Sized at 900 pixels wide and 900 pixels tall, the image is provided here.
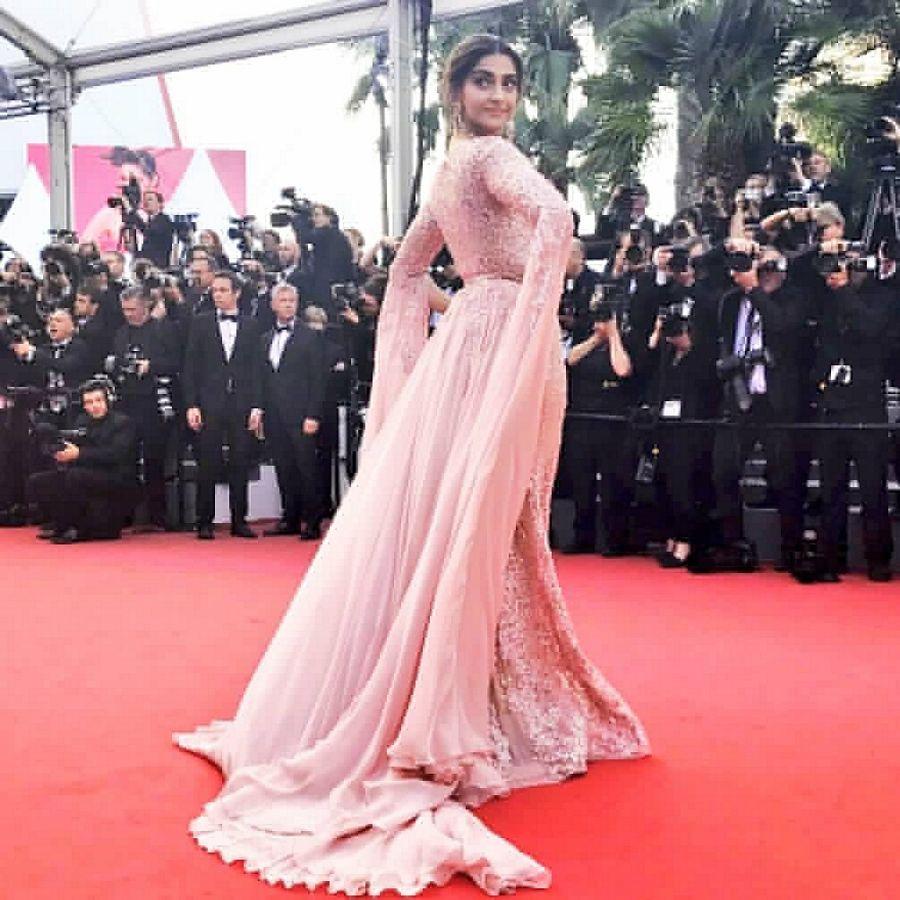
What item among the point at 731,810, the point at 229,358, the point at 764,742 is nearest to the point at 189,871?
the point at 731,810

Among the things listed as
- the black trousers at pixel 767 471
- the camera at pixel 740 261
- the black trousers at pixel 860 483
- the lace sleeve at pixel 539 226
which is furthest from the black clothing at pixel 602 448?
the lace sleeve at pixel 539 226

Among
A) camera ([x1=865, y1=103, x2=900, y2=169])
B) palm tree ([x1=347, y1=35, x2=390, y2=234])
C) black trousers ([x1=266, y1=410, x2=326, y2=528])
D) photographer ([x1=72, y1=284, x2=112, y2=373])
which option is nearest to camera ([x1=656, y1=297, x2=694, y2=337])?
camera ([x1=865, y1=103, x2=900, y2=169])

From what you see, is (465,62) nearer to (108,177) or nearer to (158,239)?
(158,239)

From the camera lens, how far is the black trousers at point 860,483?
554 cm

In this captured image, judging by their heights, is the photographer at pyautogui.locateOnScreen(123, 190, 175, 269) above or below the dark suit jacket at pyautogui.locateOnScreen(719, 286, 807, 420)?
above

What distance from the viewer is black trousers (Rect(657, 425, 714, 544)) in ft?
19.9

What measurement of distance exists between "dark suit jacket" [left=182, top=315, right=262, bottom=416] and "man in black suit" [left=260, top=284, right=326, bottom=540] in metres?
0.07

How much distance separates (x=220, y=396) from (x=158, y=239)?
209 centimetres

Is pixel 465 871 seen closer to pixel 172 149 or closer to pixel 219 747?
pixel 219 747

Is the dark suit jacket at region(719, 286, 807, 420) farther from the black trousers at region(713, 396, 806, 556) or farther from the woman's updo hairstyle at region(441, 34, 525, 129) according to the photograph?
the woman's updo hairstyle at region(441, 34, 525, 129)

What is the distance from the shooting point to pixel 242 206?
50.2 feet

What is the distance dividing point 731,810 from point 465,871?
65cm

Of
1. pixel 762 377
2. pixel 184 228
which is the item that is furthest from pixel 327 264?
pixel 762 377

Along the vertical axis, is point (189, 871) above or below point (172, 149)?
below
